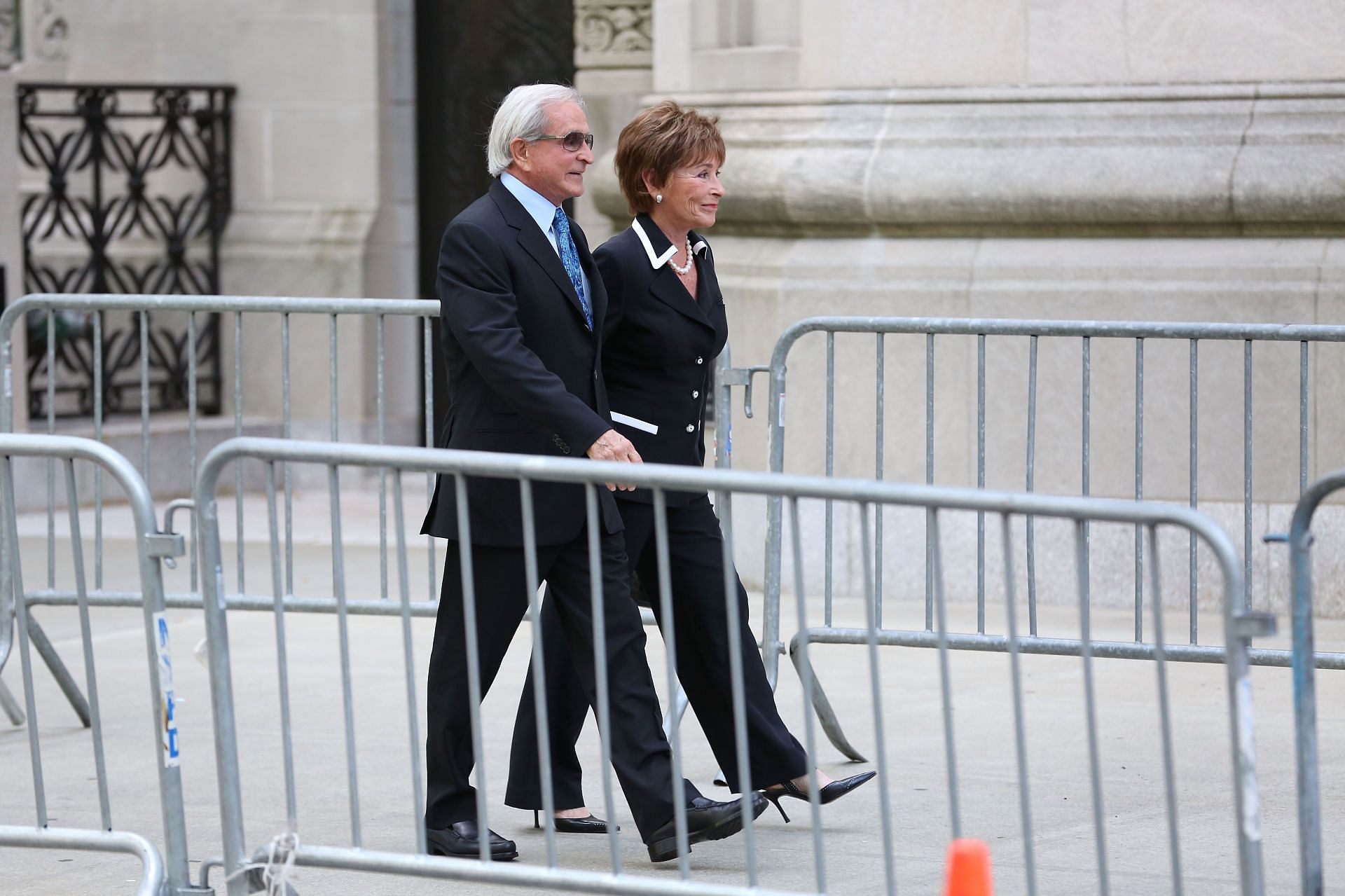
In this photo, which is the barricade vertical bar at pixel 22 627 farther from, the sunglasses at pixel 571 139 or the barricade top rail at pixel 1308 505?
the barricade top rail at pixel 1308 505

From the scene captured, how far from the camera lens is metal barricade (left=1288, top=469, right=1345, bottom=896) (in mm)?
3666

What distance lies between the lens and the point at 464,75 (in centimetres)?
1200

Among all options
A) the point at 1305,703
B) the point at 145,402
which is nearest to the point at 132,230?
the point at 145,402

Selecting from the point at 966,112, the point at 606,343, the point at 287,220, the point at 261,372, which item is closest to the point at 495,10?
the point at 287,220

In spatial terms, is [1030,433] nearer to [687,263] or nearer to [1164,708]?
[687,263]

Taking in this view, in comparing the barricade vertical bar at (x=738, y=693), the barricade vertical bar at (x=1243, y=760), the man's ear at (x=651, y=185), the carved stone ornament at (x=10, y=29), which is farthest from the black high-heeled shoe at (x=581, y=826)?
the carved stone ornament at (x=10, y=29)

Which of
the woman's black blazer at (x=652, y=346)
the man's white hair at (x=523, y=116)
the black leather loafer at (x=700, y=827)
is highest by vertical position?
the man's white hair at (x=523, y=116)

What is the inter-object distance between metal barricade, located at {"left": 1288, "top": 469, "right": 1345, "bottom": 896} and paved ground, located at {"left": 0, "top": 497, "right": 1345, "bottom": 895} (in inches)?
28.5

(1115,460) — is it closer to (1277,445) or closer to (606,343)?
(1277,445)

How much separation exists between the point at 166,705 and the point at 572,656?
122 centimetres

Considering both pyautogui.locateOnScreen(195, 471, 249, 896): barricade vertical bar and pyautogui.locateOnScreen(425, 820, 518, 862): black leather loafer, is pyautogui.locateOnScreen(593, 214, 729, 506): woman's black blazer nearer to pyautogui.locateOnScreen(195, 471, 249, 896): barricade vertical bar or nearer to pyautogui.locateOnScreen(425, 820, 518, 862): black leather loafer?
pyautogui.locateOnScreen(425, 820, 518, 862): black leather loafer

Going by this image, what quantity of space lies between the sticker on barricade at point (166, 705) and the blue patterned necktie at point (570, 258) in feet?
4.32

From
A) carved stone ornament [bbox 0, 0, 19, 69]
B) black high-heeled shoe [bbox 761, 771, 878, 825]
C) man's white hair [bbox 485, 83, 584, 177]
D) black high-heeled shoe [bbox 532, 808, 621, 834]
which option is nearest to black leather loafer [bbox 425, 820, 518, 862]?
black high-heeled shoe [bbox 532, 808, 621, 834]

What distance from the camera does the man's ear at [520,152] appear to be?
500 centimetres
